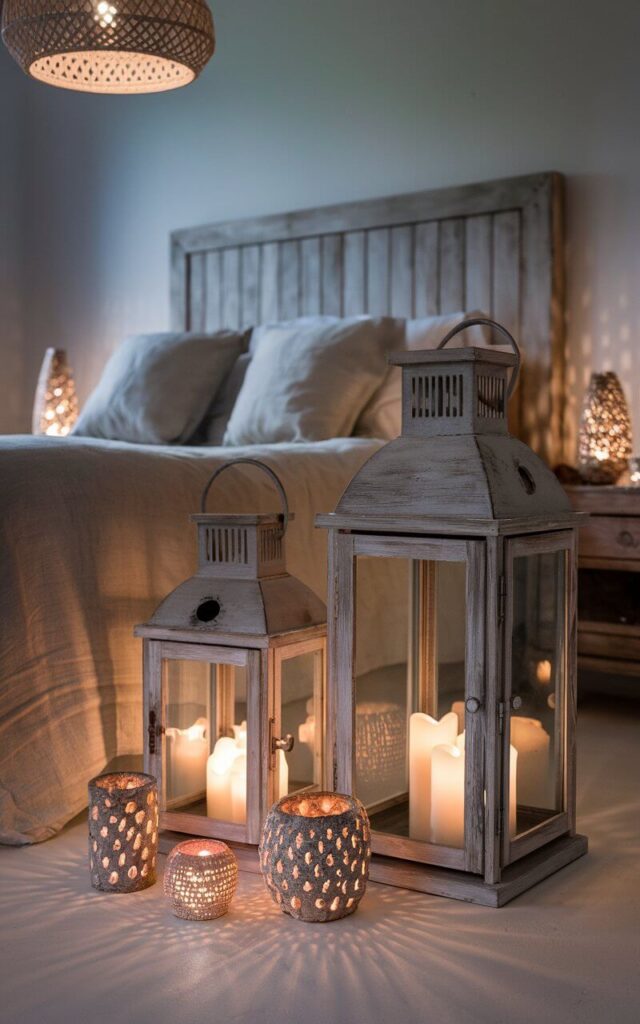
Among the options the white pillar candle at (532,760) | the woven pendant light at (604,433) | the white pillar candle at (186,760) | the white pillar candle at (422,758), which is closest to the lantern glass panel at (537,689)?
the white pillar candle at (532,760)

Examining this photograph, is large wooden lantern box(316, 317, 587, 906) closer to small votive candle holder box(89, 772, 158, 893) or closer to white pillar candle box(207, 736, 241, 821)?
white pillar candle box(207, 736, 241, 821)

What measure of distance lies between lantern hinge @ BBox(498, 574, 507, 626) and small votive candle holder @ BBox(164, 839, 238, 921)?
1.70 feet

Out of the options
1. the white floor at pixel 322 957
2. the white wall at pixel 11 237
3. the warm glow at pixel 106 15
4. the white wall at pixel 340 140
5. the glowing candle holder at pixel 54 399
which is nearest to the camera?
the white floor at pixel 322 957

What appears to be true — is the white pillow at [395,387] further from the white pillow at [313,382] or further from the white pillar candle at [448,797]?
the white pillar candle at [448,797]

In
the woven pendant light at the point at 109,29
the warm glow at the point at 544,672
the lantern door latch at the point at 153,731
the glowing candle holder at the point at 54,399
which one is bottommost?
the lantern door latch at the point at 153,731

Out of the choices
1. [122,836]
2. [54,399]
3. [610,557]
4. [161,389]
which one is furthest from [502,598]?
[54,399]

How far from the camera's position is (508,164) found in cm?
354

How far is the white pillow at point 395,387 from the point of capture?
10.6 ft

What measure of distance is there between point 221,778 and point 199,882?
25cm

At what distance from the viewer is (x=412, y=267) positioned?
Result: 3.69 metres

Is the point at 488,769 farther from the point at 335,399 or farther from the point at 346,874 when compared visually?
the point at 335,399

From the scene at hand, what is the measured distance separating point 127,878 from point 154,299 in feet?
10.6

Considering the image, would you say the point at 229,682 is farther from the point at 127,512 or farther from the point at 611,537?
the point at 611,537

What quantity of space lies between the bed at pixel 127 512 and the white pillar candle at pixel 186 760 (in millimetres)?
218
